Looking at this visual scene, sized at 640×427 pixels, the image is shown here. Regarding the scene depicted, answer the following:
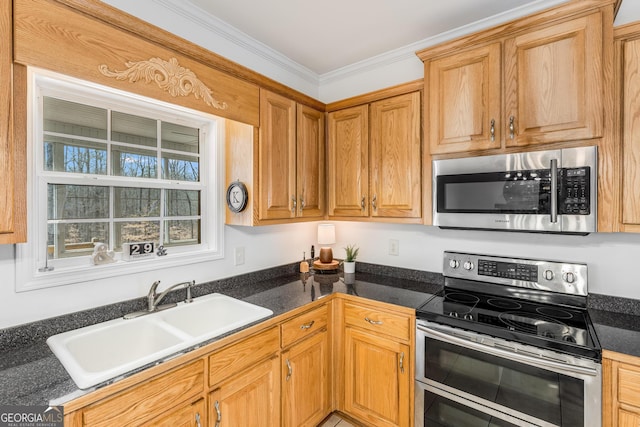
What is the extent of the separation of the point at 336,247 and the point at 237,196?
1180mm

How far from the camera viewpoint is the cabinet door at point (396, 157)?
2096mm

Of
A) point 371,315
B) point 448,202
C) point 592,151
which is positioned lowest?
point 371,315

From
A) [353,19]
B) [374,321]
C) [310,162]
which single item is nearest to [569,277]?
[374,321]

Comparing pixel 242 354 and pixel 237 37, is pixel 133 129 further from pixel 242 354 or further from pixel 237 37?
pixel 242 354

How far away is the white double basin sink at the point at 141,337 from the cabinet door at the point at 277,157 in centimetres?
63

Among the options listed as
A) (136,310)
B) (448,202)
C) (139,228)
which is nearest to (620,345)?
(448,202)

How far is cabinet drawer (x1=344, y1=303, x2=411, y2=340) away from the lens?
1.82 m

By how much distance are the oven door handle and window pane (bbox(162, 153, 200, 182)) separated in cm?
170

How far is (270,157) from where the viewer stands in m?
2.06

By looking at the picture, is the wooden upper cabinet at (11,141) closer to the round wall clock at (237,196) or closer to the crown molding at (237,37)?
the crown molding at (237,37)

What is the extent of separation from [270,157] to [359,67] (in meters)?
1.20

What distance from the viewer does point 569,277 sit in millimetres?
1760

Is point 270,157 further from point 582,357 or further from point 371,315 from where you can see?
point 582,357

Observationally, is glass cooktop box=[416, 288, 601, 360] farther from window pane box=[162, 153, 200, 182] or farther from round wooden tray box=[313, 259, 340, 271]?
window pane box=[162, 153, 200, 182]
